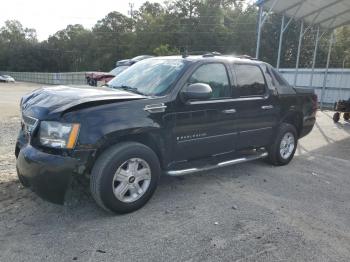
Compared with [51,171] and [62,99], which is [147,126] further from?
[51,171]

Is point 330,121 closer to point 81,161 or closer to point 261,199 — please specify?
point 261,199

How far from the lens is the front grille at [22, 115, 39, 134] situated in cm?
360

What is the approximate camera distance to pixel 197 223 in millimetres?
3734

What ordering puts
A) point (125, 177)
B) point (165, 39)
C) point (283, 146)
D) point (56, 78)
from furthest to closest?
point (165, 39)
point (56, 78)
point (283, 146)
point (125, 177)

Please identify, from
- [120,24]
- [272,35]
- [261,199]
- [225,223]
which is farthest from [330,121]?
[120,24]

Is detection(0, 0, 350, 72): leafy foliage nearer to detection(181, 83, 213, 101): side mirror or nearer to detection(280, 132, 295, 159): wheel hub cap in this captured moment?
detection(280, 132, 295, 159): wheel hub cap

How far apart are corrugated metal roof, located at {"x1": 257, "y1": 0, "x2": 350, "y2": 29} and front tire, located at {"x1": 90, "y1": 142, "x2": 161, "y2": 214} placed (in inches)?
406

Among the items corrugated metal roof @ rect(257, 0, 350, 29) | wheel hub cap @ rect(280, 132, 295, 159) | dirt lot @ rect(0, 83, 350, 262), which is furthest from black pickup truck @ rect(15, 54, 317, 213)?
corrugated metal roof @ rect(257, 0, 350, 29)

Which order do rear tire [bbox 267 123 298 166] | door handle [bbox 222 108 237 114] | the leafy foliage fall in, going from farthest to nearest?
the leafy foliage
rear tire [bbox 267 123 298 166]
door handle [bbox 222 108 237 114]

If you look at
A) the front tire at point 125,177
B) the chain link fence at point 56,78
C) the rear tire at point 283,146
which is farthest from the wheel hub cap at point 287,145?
the chain link fence at point 56,78

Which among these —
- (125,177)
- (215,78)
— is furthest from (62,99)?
(215,78)

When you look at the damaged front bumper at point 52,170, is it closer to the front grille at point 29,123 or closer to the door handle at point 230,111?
the front grille at point 29,123

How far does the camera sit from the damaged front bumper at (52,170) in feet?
11.1

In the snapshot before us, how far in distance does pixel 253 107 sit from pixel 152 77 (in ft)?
5.58
